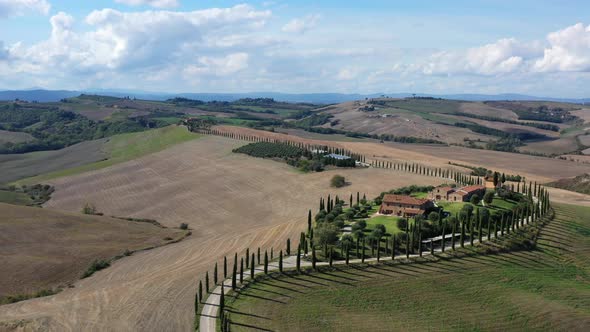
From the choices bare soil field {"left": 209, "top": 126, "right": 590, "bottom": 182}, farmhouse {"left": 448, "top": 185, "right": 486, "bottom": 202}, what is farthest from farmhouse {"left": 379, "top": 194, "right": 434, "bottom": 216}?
bare soil field {"left": 209, "top": 126, "right": 590, "bottom": 182}

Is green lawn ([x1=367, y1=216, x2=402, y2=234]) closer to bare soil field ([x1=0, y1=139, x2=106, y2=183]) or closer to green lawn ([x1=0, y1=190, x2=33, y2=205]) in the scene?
green lawn ([x1=0, y1=190, x2=33, y2=205])

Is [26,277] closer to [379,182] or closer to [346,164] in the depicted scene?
[379,182]

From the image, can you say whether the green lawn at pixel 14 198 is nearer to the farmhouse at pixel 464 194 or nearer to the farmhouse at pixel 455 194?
the farmhouse at pixel 455 194

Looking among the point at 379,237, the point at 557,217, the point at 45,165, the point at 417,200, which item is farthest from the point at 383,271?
the point at 45,165

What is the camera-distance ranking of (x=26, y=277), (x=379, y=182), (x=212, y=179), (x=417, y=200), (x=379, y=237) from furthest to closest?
(x=212, y=179)
(x=379, y=182)
(x=417, y=200)
(x=379, y=237)
(x=26, y=277)

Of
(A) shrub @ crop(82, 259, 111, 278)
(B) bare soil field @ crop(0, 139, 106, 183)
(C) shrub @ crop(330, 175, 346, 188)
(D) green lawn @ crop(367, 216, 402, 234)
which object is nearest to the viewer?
(A) shrub @ crop(82, 259, 111, 278)

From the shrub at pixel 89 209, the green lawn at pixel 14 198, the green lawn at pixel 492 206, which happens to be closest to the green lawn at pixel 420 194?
the green lawn at pixel 492 206
